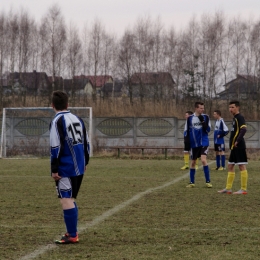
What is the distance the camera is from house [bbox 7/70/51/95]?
4991 cm

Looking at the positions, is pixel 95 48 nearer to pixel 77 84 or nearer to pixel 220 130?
pixel 77 84

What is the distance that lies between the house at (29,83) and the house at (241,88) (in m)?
14.4

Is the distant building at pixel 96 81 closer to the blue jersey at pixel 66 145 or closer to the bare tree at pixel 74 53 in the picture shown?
the bare tree at pixel 74 53

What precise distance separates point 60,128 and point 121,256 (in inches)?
66.8

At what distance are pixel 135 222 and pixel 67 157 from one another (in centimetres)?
202

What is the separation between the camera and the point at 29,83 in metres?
52.7

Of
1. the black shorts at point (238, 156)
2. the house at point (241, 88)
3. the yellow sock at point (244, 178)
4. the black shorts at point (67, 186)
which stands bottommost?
the yellow sock at point (244, 178)

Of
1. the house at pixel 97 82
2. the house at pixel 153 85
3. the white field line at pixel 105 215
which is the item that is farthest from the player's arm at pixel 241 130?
the house at pixel 97 82

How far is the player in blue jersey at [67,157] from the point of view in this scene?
7.10 meters

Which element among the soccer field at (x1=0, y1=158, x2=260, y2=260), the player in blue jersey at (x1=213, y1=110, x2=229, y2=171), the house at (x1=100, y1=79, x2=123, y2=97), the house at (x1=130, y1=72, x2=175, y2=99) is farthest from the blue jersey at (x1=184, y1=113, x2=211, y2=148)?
the house at (x1=100, y1=79, x2=123, y2=97)

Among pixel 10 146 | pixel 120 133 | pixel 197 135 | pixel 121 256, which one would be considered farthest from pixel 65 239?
pixel 120 133

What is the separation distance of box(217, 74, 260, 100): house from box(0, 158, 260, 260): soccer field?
35.2 meters

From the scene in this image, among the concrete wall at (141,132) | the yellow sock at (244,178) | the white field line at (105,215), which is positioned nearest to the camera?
the white field line at (105,215)

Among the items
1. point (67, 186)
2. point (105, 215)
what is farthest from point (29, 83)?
point (67, 186)
